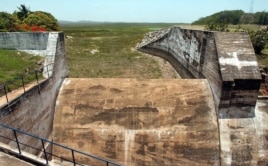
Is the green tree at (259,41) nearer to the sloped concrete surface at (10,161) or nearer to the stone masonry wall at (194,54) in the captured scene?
the stone masonry wall at (194,54)

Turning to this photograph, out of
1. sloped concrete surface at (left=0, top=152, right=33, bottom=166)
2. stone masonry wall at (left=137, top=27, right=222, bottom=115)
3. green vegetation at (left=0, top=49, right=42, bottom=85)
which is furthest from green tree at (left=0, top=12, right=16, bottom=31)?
sloped concrete surface at (left=0, top=152, right=33, bottom=166)

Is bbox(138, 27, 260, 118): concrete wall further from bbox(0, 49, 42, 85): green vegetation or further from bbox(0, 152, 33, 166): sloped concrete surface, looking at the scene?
bbox(0, 49, 42, 85): green vegetation

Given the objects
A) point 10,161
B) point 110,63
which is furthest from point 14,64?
point 110,63

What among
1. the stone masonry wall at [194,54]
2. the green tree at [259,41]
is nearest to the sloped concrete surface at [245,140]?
the stone masonry wall at [194,54]

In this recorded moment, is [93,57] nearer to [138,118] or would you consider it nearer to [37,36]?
[37,36]

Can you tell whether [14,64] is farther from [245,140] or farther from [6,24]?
[245,140]
